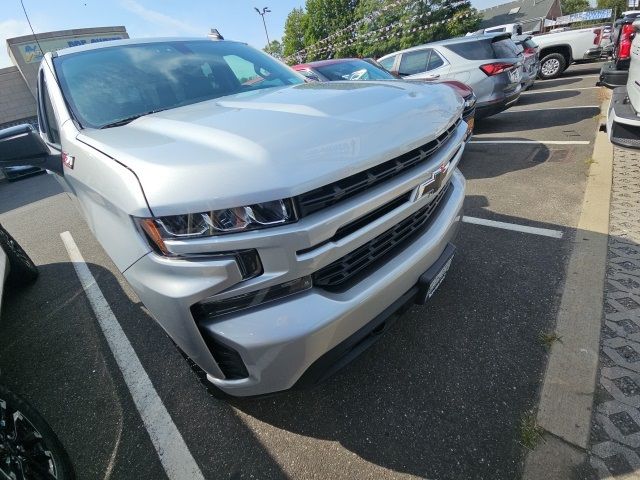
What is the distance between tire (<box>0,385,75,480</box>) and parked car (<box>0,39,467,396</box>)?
2.28ft

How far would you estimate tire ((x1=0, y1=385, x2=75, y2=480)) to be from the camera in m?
1.40

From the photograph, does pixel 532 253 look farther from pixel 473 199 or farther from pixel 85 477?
pixel 85 477

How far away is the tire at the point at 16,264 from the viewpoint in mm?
3294

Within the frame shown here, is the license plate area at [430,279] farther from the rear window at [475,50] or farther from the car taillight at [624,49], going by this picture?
the rear window at [475,50]

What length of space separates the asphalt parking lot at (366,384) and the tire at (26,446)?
0.27 meters

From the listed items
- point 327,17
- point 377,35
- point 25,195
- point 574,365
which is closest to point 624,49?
point 574,365

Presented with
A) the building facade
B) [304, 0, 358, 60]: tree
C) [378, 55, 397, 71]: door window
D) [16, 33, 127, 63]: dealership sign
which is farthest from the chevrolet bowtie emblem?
[304, 0, 358, 60]: tree

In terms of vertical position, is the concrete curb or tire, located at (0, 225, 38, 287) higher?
tire, located at (0, 225, 38, 287)

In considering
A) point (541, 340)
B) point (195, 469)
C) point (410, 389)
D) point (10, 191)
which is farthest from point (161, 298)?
point (10, 191)

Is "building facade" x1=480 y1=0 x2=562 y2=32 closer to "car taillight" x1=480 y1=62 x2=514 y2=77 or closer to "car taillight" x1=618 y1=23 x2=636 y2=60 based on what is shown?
"car taillight" x1=480 y1=62 x2=514 y2=77

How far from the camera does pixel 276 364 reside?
1303mm

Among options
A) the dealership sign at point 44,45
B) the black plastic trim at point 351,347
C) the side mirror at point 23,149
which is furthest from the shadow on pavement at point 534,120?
the dealership sign at point 44,45

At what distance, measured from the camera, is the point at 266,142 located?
134 cm

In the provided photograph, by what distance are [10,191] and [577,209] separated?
15036 millimetres
